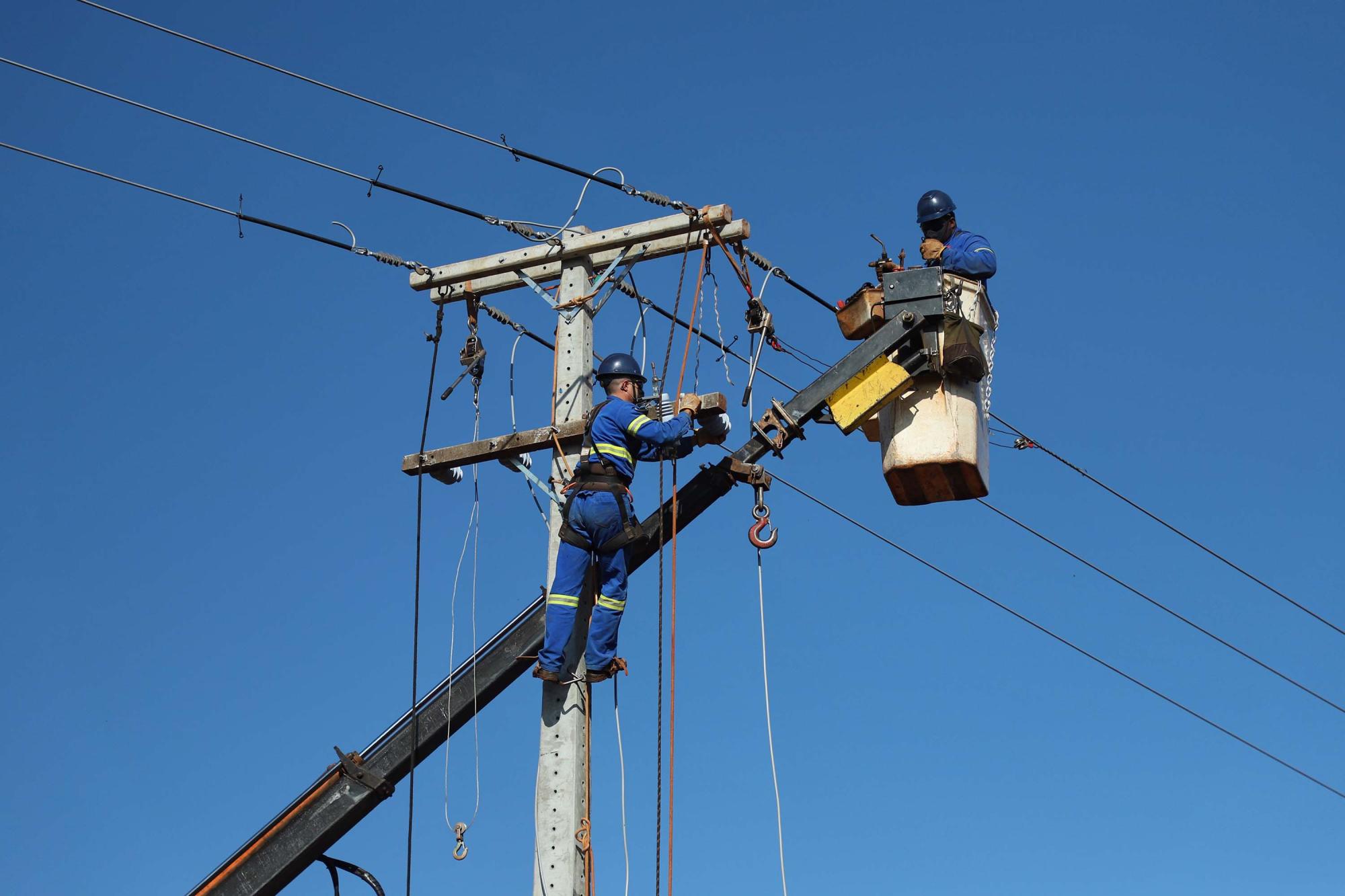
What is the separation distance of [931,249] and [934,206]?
1.18 feet

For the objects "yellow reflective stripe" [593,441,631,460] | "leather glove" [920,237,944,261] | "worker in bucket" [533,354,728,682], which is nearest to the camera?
"worker in bucket" [533,354,728,682]

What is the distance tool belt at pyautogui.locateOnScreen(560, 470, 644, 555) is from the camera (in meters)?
9.80

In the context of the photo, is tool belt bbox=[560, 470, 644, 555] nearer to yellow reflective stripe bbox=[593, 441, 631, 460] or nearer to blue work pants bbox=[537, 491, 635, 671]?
blue work pants bbox=[537, 491, 635, 671]

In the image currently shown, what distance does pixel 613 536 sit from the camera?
9805 millimetres

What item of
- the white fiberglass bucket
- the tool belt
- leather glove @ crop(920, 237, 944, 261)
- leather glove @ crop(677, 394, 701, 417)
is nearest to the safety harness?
the tool belt

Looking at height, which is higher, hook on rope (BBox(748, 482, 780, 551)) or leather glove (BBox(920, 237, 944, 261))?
leather glove (BBox(920, 237, 944, 261))

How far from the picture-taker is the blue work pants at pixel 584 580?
9.70 meters

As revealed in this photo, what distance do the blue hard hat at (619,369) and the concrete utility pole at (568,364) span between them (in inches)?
5.3

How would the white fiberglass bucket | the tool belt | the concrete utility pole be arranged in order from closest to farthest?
the concrete utility pole < the tool belt < the white fiberglass bucket

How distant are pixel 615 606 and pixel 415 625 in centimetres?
156

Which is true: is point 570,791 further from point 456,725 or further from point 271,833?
point 271,833

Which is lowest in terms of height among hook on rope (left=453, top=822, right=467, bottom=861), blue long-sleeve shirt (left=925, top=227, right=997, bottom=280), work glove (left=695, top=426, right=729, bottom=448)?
hook on rope (left=453, top=822, right=467, bottom=861)

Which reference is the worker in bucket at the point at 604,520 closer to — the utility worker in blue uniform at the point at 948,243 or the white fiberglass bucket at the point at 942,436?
the white fiberglass bucket at the point at 942,436

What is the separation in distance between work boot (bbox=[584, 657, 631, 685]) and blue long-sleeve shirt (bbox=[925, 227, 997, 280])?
3.06m
